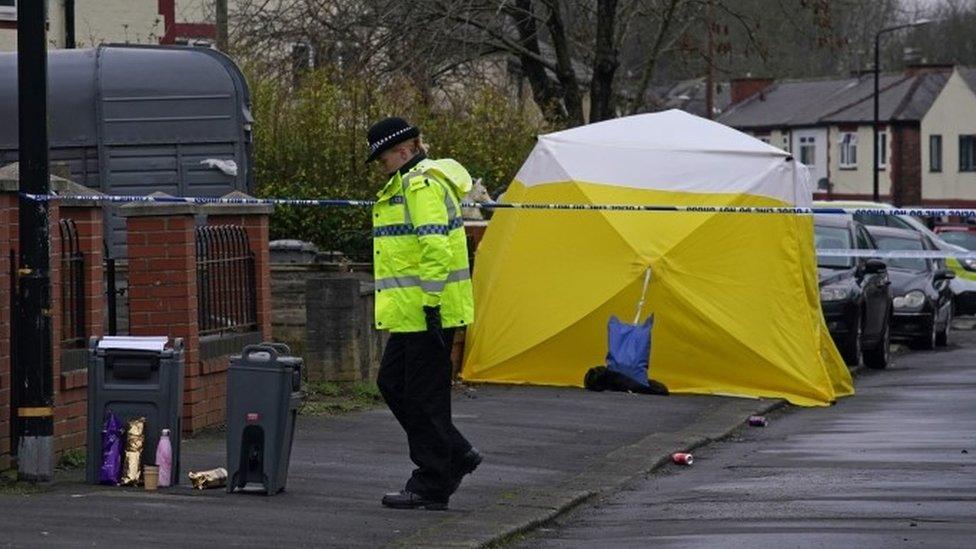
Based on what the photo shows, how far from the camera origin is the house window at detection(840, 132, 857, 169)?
7894cm

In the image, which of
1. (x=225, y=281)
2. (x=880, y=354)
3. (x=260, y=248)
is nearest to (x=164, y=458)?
(x=225, y=281)

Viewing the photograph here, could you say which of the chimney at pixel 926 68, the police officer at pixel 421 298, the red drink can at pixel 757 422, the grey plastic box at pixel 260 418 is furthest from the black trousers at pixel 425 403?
the chimney at pixel 926 68

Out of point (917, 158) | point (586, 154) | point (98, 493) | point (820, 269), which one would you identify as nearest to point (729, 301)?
point (586, 154)

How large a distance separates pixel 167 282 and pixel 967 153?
67.5 meters

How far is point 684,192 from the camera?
18219mm

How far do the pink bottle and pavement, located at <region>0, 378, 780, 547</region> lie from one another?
0.08 metres

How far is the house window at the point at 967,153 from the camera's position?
77188mm

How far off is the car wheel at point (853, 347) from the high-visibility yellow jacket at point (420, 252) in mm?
11932

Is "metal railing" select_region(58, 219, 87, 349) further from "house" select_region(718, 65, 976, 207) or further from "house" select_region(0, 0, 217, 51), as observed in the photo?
"house" select_region(718, 65, 976, 207)

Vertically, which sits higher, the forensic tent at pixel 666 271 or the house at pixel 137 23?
the house at pixel 137 23

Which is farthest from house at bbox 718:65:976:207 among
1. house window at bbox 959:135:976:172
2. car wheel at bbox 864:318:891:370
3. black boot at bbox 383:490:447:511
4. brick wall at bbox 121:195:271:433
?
black boot at bbox 383:490:447:511

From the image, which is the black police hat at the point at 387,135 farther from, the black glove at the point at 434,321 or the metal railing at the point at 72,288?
the metal railing at the point at 72,288

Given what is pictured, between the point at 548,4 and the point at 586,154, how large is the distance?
11.5m

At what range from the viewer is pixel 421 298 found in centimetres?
984
